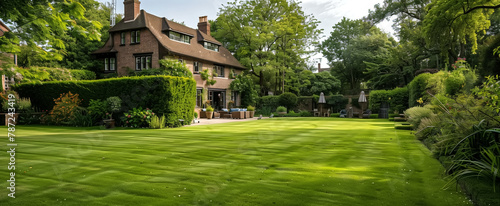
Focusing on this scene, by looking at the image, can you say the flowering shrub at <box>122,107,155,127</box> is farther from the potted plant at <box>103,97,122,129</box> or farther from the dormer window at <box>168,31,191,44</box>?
the dormer window at <box>168,31,191,44</box>

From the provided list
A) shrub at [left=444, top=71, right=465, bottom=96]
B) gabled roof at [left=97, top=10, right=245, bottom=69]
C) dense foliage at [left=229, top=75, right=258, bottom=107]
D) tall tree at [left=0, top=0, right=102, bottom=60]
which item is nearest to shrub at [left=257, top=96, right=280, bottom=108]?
dense foliage at [left=229, top=75, right=258, bottom=107]

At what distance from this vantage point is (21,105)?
1559cm

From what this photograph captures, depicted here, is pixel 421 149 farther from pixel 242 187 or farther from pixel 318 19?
pixel 318 19

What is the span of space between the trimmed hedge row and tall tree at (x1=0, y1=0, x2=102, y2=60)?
2378 centimetres

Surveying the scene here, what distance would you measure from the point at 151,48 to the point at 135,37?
232 cm

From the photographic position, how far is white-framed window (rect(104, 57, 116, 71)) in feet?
84.8

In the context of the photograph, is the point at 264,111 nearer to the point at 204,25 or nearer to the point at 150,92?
the point at 204,25

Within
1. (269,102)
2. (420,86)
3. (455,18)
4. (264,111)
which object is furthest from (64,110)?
(269,102)

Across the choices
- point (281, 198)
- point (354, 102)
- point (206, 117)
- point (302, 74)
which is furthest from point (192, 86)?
point (302, 74)

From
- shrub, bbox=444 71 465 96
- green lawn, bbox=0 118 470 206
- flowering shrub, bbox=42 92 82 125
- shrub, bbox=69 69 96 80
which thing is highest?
shrub, bbox=69 69 96 80

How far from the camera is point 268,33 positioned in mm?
31188

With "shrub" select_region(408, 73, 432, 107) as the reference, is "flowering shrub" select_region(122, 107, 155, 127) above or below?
below

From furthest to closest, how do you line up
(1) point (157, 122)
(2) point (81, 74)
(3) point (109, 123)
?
(2) point (81, 74) → (3) point (109, 123) → (1) point (157, 122)

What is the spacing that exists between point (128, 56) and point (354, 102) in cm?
2170
